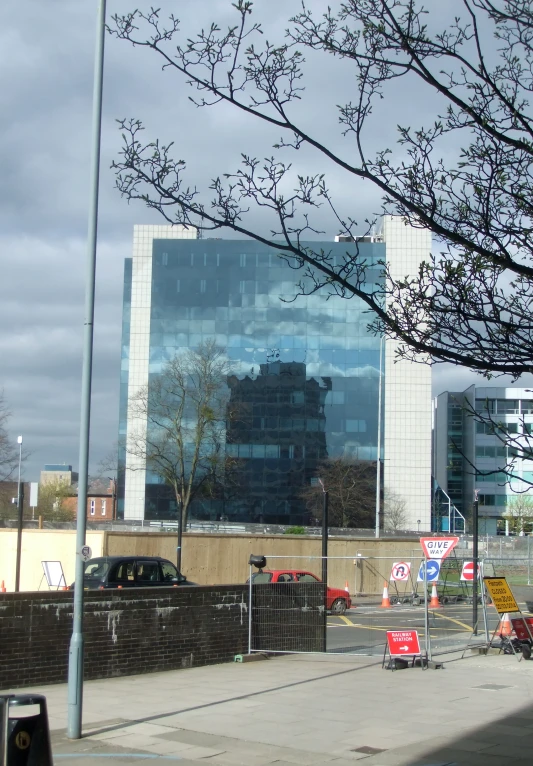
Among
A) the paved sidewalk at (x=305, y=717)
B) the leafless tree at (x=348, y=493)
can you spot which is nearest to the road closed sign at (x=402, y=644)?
the paved sidewalk at (x=305, y=717)

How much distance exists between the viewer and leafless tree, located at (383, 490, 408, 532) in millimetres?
72125

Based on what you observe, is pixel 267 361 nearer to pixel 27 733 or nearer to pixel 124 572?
pixel 124 572

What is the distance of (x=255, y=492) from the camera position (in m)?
75.9

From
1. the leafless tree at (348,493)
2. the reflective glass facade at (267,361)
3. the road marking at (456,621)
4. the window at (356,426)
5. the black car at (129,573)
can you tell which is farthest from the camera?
the window at (356,426)

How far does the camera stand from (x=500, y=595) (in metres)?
16.9

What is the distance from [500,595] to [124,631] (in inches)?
289

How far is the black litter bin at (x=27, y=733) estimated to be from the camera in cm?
580

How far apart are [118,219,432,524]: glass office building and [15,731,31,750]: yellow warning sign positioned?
68.5 m

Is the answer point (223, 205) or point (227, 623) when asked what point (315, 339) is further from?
point (223, 205)

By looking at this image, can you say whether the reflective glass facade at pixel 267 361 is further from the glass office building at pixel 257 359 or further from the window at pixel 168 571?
the window at pixel 168 571

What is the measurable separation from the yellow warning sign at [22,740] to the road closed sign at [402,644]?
34.3 ft

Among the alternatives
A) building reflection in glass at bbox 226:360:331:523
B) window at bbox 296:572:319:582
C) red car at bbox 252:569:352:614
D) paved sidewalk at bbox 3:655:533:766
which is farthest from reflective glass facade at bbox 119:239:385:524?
paved sidewalk at bbox 3:655:533:766

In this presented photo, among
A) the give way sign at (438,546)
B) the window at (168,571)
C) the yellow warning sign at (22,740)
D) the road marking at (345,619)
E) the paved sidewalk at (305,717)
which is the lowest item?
the road marking at (345,619)

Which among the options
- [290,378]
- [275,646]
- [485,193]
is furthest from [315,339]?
[485,193]
